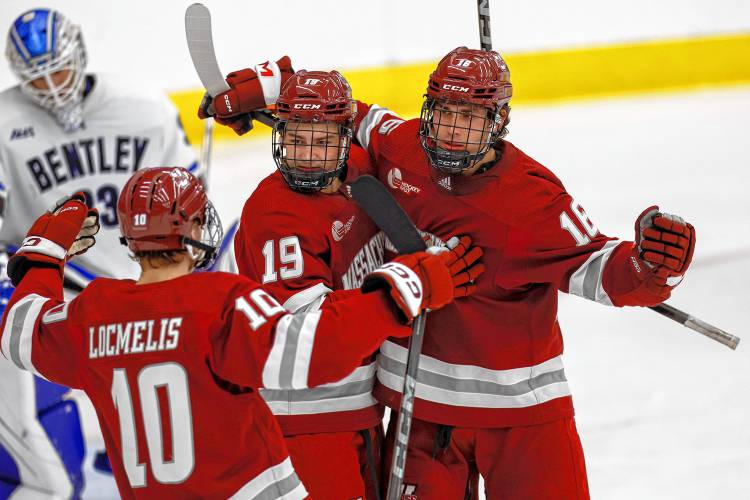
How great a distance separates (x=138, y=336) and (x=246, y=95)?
1.02 m

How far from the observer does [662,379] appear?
3688 mm

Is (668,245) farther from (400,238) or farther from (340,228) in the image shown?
(340,228)

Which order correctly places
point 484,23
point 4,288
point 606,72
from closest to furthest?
point 484,23 < point 4,288 < point 606,72

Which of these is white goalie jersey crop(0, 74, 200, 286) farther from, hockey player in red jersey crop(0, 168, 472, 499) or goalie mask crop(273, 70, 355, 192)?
hockey player in red jersey crop(0, 168, 472, 499)

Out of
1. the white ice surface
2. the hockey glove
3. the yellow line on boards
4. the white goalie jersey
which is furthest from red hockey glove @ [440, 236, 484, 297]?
the yellow line on boards

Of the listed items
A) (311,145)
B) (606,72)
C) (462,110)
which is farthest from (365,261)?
(606,72)

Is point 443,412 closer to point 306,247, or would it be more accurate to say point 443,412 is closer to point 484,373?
point 484,373

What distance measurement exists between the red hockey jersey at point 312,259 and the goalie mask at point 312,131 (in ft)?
0.17

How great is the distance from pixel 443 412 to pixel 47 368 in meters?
0.80

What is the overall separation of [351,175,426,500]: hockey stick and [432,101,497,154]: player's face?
216mm

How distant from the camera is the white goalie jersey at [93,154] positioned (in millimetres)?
3359

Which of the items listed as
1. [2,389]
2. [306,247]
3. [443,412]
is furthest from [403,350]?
[2,389]

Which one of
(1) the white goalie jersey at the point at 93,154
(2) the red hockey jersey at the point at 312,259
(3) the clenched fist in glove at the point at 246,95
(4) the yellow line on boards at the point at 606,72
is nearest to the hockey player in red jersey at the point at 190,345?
(2) the red hockey jersey at the point at 312,259

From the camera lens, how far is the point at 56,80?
333cm
